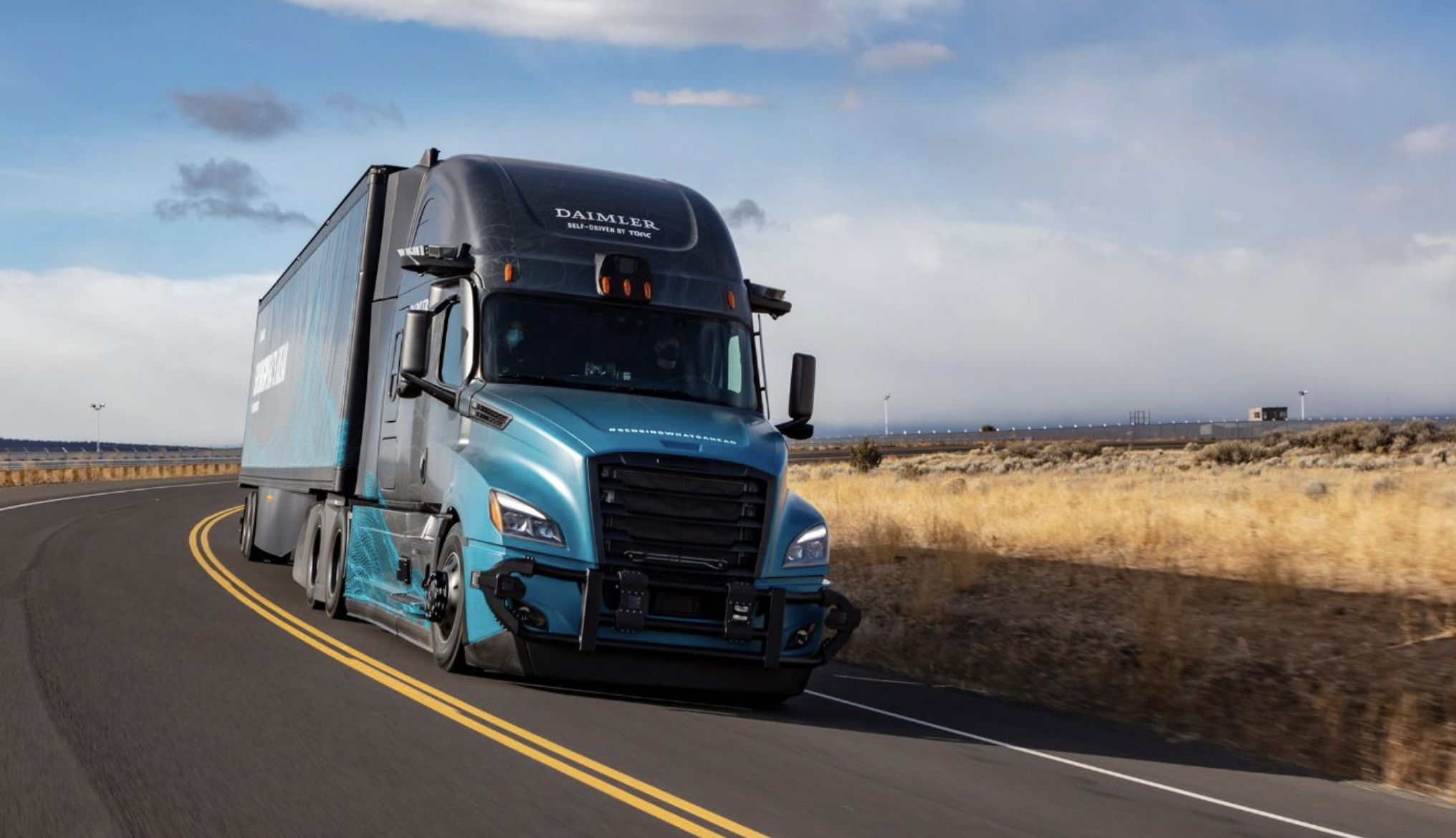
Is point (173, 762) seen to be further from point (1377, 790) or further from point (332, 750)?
point (1377, 790)

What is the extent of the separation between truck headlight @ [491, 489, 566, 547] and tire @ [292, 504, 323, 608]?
5701 mm

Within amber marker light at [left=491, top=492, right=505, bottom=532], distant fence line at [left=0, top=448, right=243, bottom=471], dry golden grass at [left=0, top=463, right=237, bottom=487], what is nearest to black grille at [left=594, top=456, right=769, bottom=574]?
amber marker light at [left=491, top=492, right=505, bottom=532]

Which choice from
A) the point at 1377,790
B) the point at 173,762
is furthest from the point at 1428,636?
the point at 173,762

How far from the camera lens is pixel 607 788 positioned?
23.3 feet

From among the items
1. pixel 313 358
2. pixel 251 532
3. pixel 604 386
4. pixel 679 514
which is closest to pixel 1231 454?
pixel 251 532

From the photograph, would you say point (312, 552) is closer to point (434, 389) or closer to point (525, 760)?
point (434, 389)

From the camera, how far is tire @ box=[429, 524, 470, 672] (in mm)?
10336

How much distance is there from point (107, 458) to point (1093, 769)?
72.9m

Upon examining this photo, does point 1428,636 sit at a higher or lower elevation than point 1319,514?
lower

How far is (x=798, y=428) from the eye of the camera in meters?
11.5

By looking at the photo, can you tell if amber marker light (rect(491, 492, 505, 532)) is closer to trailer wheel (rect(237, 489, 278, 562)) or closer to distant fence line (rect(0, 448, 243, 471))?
trailer wheel (rect(237, 489, 278, 562))

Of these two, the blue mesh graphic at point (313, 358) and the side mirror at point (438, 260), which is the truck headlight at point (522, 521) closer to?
the side mirror at point (438, 260)

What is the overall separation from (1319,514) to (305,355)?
1421cm

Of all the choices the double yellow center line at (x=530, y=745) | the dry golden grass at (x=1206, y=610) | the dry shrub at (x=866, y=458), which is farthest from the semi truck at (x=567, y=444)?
the dry shrub at (x=866, y=458)
